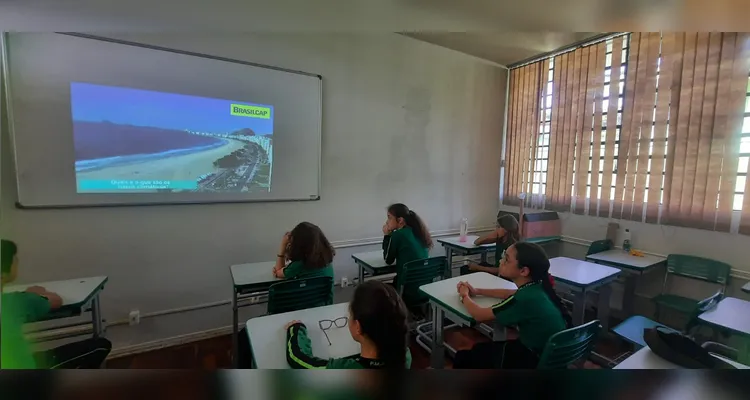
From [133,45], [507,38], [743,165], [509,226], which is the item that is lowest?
[509,226]

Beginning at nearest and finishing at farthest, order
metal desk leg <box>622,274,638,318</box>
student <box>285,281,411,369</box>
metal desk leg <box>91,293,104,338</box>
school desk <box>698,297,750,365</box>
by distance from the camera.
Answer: student <box>285,281,411,369</box> < metal desk leg <box>91,293,104,338</box> < school desk <box>698,297,750,365</box> < metal desk leg <box>622,274,638,318</box>

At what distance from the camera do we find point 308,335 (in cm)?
97

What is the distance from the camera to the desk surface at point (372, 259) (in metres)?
1.98

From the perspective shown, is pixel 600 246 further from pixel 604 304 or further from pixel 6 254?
pixel 6 254

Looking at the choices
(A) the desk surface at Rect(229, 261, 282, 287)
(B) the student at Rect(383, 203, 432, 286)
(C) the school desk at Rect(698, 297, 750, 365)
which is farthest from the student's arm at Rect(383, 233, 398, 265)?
(C) the school desk at Rect(698, 297, 750, 365)

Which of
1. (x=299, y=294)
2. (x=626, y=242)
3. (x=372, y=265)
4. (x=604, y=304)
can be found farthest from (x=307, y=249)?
(x=626, y=242)

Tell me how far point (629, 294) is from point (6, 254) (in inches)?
127

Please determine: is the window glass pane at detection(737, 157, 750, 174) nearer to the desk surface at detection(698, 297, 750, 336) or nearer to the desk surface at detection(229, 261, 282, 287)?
the desk surface at detection(698, 297, 750, 336)

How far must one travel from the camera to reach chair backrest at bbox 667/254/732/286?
1.77 m

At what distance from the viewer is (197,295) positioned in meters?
1.46

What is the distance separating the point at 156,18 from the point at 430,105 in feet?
5.93

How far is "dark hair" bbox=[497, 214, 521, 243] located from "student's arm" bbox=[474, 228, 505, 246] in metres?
0.03

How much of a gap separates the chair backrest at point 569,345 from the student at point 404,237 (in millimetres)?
1010

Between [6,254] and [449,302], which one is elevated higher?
[6,254]
